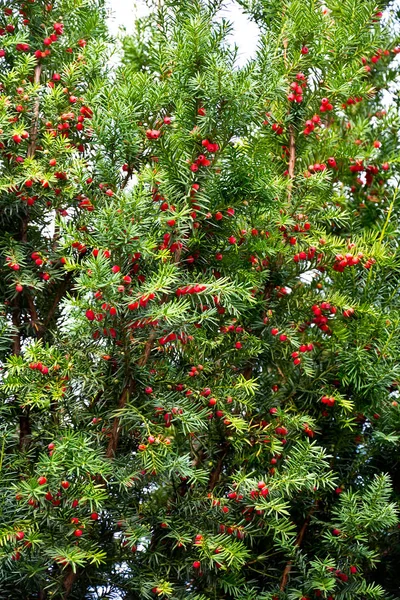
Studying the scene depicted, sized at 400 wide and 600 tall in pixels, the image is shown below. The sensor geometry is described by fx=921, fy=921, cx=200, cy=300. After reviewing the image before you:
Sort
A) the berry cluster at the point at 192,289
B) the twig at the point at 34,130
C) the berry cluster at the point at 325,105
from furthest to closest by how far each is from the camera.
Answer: the berry cluster at the point at 325,105 < the twig at the point at 34,130 < the berry cluster at the point at 192,289

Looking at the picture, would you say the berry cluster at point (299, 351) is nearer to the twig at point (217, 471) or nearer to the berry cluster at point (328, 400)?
the berry cluster at point (328, 400)

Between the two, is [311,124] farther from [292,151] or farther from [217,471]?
[217,471]

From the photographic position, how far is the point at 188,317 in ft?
4.96

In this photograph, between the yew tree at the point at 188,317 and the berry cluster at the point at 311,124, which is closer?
the yew tree at the point at 188,317

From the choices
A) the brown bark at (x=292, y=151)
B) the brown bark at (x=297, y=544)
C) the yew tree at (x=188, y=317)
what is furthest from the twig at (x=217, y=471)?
the brown bark at (x=292, y=151)

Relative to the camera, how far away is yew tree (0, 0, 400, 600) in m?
1.51

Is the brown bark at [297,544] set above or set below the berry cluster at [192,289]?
below

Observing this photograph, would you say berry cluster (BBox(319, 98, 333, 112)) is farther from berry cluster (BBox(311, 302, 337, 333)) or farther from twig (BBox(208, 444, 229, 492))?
twig (BBox(208, 444, 229, 492))

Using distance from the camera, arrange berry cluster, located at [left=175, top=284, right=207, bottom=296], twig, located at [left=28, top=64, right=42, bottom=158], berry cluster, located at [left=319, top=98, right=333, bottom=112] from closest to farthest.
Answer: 1. berry cluster, located at [left=175, top=284, right=207, bottom=296]
2. twig, located at [left=28, top=64, right=42, bottom=158]
3. berry cluster, located at [left=319, top=98, right=333, bottom=112]

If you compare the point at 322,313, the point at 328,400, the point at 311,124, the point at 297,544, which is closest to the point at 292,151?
the point at 311,124

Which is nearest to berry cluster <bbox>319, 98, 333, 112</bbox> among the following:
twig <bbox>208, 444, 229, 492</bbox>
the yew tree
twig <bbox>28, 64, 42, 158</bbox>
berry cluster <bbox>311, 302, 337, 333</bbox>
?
the yew tree

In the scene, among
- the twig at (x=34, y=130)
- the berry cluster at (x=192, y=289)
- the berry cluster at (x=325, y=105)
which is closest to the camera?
the berry cluster at (x=192, y=289)

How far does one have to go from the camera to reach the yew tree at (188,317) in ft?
4.96

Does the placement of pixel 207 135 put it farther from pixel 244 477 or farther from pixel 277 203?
pixel 244 477
